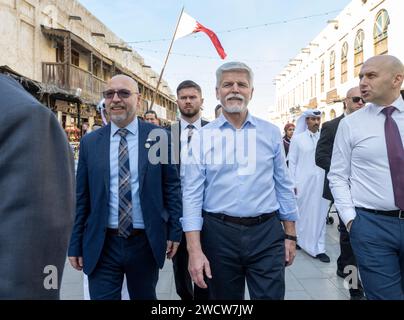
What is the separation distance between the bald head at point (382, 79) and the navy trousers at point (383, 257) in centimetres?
78

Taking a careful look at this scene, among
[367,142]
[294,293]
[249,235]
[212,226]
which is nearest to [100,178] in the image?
[212,226]

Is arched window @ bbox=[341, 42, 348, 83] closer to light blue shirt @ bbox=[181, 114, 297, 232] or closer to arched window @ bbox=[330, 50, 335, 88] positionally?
arched window @ bbox=[330, 50, 335, 88]

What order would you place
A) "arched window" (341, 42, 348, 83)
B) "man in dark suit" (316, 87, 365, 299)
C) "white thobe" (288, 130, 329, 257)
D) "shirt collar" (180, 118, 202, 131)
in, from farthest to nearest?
"arched window" (341, 42, 348, 83), "white thobe" (288, 130, 329, 257), "man in dark suit" (316, 87, 365, 299), "shirt collar" (180, 118, 202, 131)

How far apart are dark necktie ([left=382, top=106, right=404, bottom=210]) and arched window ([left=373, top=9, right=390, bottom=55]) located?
57.9ft

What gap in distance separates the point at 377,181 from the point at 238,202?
90 cm

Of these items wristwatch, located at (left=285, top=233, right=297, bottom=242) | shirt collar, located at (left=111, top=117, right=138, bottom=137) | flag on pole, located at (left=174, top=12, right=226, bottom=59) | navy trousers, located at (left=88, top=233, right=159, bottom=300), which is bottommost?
navy trousers, located at (left=88, top=233, right=159, bottom=300)

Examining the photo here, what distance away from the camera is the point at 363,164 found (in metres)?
2.49

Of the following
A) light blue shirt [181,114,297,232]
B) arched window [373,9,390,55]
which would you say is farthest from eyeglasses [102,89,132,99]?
arched window [373,9,390,55]

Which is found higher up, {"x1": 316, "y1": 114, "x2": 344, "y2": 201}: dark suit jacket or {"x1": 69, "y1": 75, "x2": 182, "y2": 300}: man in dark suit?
{"x1": 316, "y1": 114, "x2": 344, "y2": 201}: dark suit jacket

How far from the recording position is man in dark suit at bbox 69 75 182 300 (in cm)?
248

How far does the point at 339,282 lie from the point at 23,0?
15.1 metres

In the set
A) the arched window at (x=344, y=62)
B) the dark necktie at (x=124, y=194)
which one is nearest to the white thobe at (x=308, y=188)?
the dark necktie at (x=124, y=194)

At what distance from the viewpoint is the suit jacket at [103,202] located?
2490 millimetres

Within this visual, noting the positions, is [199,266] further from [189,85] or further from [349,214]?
[189,85]
